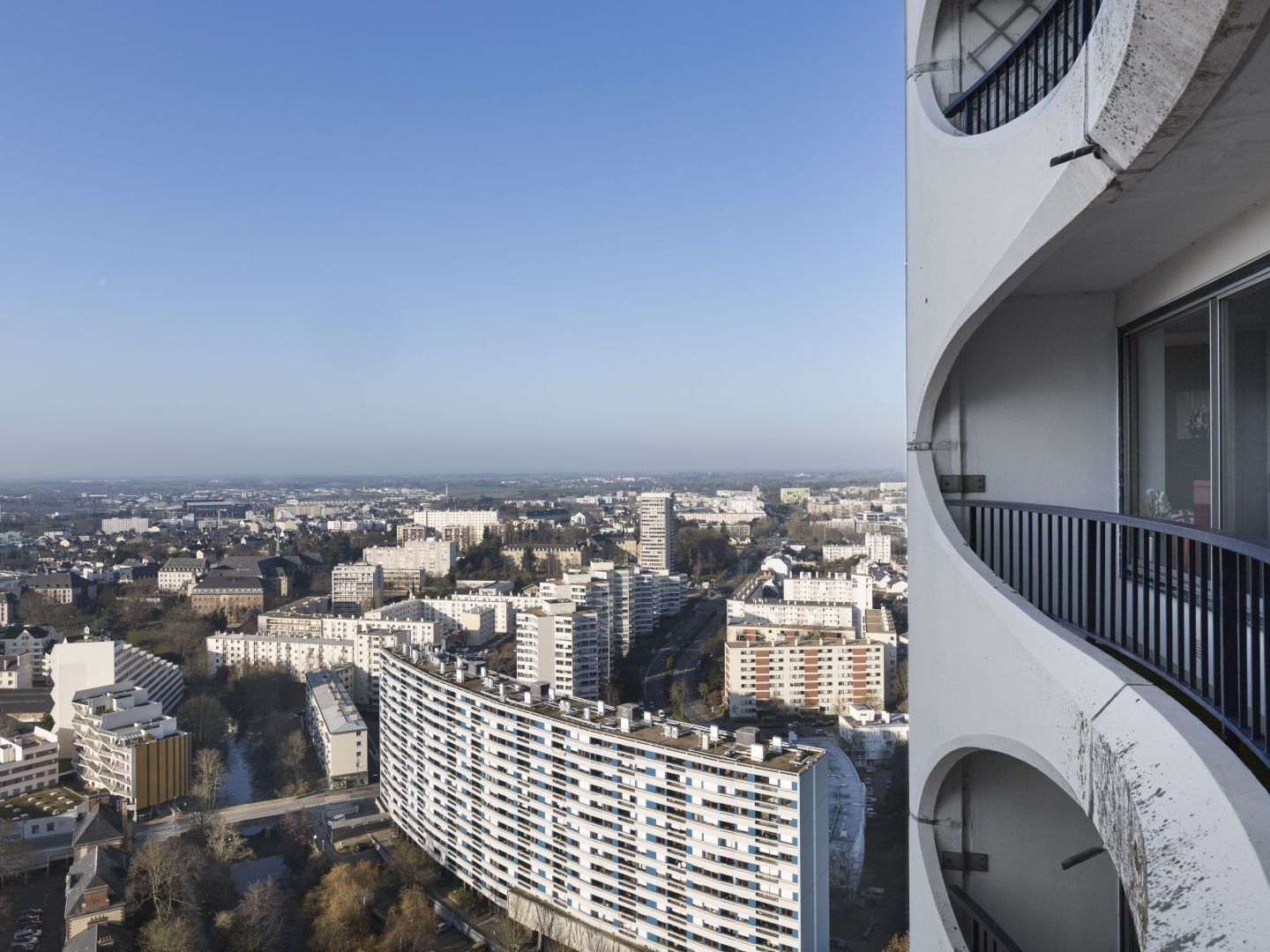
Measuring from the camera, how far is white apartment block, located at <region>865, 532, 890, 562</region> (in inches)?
784

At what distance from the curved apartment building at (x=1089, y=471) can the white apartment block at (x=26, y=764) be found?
10509 mm

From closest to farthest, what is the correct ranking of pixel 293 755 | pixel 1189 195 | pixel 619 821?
pixel 1189 195 → pixel 619 821 → pixel 293 755

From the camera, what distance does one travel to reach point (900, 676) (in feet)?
37.8

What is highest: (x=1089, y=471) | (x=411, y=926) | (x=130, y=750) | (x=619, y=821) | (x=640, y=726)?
(x=1089, y=471)

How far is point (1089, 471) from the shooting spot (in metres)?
1.19

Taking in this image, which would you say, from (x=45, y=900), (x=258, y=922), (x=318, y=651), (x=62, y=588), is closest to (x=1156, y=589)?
(x=258, y=922)

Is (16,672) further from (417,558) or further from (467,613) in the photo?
(417,558)

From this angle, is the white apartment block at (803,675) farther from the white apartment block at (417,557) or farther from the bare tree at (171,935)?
the white apartment block at (417,557)

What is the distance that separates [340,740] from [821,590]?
907 centimetres

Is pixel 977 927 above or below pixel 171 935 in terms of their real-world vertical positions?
above

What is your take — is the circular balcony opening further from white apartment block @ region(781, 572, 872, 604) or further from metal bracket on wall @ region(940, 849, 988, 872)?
white apartment block @ region(781, 572, 872, 604)

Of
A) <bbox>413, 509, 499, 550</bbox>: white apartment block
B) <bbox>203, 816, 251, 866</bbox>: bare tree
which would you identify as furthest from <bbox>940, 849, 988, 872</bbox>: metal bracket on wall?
<bbox>413, 509, 499, 550</bbox>: white apartment block

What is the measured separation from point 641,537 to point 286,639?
1104 cm

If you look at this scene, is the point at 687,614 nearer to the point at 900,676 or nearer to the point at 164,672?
the point at 900,676
